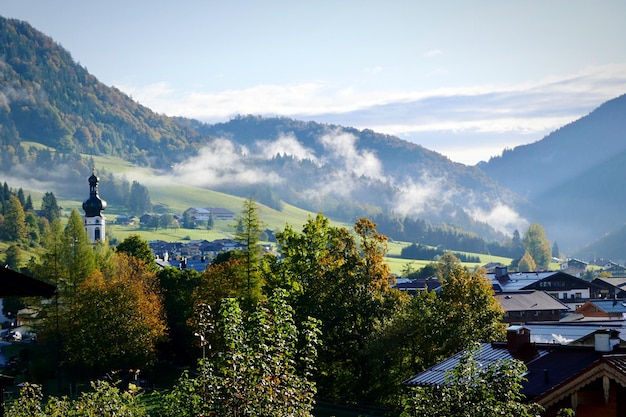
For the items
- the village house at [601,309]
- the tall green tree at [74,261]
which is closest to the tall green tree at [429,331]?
the tall green tree at [74,261]

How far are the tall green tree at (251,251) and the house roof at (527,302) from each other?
36901mm

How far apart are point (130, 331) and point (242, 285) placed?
978 cm

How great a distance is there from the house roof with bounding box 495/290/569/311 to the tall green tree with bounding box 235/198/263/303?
36.9m

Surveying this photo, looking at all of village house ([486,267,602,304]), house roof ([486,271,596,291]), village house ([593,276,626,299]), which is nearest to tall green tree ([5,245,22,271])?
house roof ([486,271,596,291])

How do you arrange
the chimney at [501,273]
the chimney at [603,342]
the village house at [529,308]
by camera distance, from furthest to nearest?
the chimney at [501,273], the village house at [529,308], the chimney at [603,342]

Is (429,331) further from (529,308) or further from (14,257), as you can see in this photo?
(14,257)

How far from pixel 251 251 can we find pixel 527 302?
44.9m

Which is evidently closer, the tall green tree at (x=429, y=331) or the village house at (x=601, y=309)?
the tall green tree at (x=429, y=331)

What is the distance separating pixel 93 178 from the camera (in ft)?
501

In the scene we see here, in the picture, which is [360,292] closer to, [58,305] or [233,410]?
[58,305]

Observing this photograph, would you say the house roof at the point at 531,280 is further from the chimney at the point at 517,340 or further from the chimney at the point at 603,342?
the chimney at the point at 603,342

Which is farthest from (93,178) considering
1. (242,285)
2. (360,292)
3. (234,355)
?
(234,355)

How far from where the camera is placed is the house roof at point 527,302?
354 ft

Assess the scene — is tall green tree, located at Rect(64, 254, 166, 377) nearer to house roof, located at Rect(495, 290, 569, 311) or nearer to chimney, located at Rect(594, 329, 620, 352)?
house roof, located at Rect(495, 290, 569, 311)
